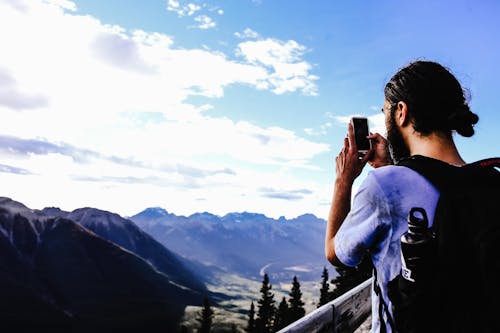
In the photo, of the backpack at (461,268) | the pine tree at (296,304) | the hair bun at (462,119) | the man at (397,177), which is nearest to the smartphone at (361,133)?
the man at (397,177)

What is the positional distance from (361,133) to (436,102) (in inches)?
22.2

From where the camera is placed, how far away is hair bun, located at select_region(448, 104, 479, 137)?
6.98 feet

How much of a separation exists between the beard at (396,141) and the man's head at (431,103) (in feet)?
0.09

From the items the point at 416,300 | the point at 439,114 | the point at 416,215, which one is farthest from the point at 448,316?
the point at 439,114

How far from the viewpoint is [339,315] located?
528cm

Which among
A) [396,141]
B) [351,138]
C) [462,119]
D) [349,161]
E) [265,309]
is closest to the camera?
[462,119]

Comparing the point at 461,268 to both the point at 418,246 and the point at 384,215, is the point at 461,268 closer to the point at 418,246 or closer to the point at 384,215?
the point at 418,246

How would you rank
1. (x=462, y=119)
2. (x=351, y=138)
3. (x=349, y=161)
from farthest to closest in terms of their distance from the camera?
(x=351, y=138)
(x=349, y=161)
(x=462, y=119)

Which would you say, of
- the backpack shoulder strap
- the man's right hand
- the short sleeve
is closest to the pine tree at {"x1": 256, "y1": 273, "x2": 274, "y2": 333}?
the man's right hand

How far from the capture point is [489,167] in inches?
73.3

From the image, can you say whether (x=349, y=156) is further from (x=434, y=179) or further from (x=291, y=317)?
(x=291, y=317)

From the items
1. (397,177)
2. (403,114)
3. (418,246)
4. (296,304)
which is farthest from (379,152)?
(296,304)

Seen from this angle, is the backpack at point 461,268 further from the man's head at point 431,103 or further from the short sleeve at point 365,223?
the man's head at point 431,103

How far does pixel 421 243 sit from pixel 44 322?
22214cm
